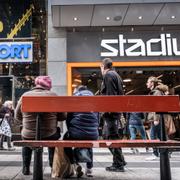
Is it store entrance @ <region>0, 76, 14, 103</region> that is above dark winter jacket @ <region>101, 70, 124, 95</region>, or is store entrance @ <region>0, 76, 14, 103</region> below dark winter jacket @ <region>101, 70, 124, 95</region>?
above

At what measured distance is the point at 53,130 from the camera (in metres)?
5.58

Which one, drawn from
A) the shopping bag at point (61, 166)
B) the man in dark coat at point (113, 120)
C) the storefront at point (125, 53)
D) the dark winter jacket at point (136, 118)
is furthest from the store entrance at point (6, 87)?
the shopping bag at point (61, 166)

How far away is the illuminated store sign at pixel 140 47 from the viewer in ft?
48.3

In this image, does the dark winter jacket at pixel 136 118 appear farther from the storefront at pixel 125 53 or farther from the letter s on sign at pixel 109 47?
the letter s on sign at pixel 109 47

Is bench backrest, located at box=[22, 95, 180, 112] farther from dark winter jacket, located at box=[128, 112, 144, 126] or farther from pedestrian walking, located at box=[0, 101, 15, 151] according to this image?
pedestrian walking, located at box=[0, 101, 15, 151]

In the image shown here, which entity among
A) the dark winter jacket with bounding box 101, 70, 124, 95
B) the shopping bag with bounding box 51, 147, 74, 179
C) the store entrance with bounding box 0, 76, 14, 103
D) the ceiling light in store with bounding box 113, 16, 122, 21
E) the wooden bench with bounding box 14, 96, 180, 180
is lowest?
the shopping bag with bounding box 51, 147, 74, 179

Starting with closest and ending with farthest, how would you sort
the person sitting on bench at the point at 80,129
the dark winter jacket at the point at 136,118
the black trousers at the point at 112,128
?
the person sitting on bench at the point at 80,129 → the black trousers at the point at 112,128 → the dark winter jacket at the point at 136,118

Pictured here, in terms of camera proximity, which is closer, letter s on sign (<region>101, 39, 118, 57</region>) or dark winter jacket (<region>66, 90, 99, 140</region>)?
dark winter jacket (<region>66, 90, 99, 140</region>)

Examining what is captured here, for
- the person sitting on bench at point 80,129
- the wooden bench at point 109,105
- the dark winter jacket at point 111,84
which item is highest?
the dark winter jacket at point 111,84

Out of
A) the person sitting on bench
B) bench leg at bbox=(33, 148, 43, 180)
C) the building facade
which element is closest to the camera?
bench leg at bbox=(33, 148, 43, 180)

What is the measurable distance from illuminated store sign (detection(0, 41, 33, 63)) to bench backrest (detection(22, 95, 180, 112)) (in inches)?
411

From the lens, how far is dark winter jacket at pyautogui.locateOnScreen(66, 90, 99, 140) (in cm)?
581

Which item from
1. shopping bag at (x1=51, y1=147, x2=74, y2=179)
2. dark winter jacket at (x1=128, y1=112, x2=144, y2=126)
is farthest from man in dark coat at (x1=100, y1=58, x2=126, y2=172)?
dark winter jacket at (x1=128, y1=112, x2=144, y2=126)

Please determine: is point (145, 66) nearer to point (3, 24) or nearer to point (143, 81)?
point (143, 81)
